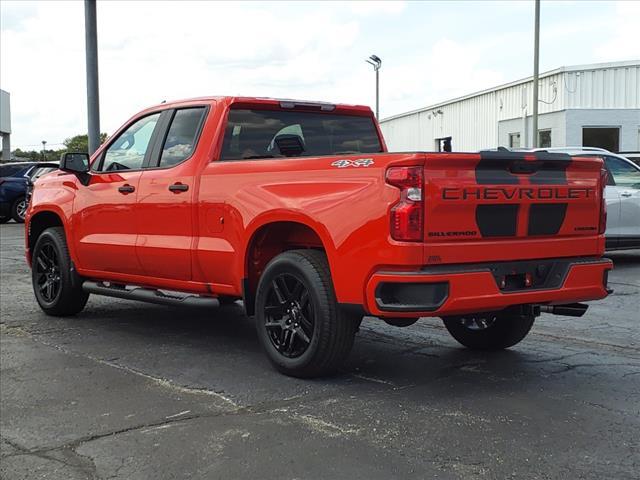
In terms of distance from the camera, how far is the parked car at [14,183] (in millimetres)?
21875

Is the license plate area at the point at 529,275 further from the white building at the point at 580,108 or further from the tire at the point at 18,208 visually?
the white building at the point at 580,108

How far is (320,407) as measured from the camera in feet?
14.8

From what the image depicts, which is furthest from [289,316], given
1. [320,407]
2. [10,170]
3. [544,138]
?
[544,138]

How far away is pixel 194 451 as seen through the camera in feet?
12.5

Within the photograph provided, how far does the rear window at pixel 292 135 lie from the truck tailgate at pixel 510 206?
6.47 feet

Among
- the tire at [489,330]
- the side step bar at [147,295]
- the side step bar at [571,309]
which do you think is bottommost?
the tire at [489,330]

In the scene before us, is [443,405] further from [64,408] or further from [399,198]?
[64,408]

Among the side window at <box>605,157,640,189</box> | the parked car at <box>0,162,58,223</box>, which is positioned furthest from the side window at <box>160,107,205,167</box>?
the parked car at <box>0,162,58,223</box>

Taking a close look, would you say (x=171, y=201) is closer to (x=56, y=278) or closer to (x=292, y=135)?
(x=292, y=135)

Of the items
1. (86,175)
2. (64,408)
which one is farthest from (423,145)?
(64,408)

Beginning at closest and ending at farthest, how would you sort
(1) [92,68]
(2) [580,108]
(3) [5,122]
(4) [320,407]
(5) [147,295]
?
1. (4) [320,407]
2. (5) [147,295]
3. (1) [92,68]
4. (2) [580,108]
5. (3) [5,122]

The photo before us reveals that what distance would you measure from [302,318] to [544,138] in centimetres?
2560

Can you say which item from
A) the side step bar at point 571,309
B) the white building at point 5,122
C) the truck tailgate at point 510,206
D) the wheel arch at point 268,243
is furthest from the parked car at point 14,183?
the white building at point 5,122

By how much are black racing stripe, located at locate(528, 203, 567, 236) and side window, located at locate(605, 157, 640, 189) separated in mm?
6826
